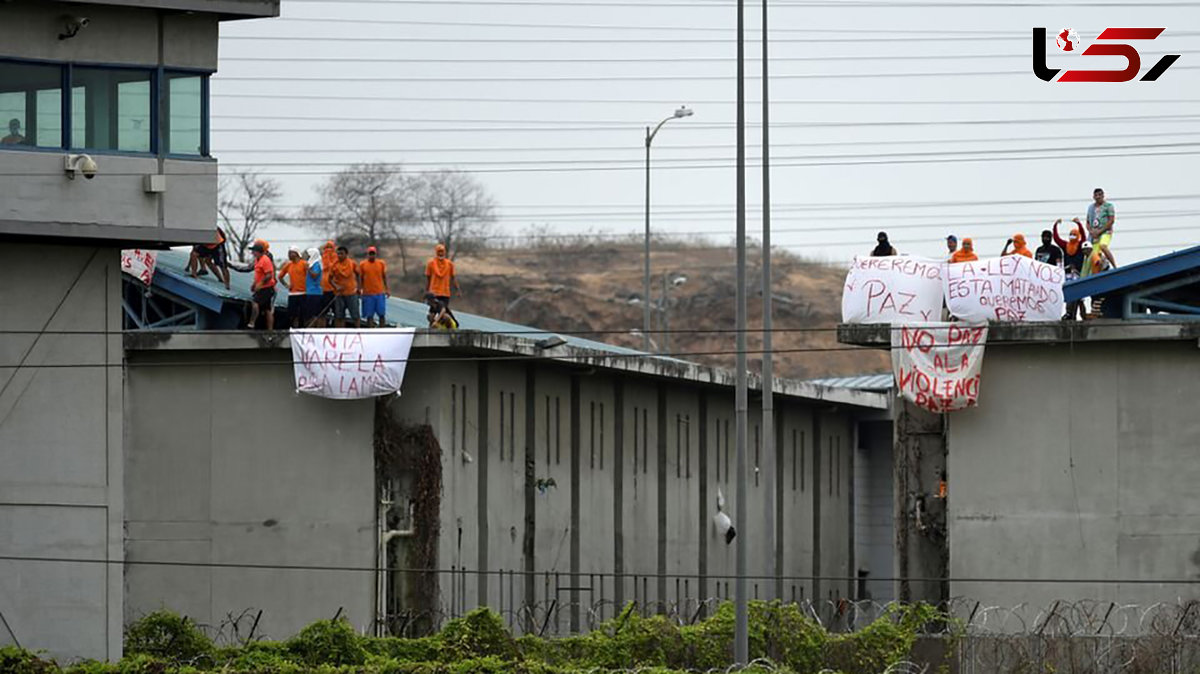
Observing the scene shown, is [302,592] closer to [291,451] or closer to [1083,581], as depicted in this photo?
[291,451]

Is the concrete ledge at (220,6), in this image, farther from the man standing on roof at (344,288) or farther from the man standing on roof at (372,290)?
the man standing on roof at (372,290)

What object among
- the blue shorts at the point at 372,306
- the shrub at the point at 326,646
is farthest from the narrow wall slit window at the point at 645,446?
the shrub at the point at 326,646

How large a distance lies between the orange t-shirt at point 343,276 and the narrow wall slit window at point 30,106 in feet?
20.0

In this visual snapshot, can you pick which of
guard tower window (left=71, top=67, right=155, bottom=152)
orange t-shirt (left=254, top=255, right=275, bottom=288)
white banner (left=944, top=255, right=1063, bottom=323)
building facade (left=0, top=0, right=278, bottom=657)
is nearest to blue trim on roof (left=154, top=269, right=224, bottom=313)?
orange t-shirt (left=254, top=255, right=275, bottom=288)

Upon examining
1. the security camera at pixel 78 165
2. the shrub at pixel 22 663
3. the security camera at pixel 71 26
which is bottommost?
the shrub at pixel 22 663

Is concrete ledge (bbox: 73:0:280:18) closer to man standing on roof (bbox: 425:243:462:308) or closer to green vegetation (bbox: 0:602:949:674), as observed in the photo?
man standing on roof (bbox: 425:243:462:308)

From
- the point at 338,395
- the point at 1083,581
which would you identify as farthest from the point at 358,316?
the point at 1083,581

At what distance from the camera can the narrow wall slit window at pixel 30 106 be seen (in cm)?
3428

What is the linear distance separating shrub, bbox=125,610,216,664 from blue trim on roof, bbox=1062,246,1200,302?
14.0 metres

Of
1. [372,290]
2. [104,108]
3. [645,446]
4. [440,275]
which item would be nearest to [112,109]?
[104,108]

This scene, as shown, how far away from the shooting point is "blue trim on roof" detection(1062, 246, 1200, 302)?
118 feet

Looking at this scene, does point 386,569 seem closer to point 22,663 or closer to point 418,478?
point 418,478

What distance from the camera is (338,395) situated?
38.5 meters

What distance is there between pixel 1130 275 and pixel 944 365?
306 cm
